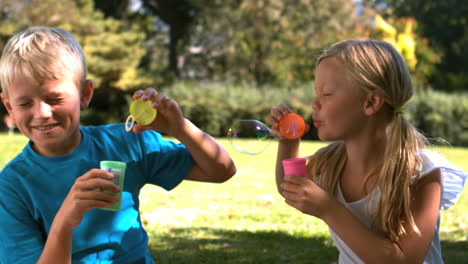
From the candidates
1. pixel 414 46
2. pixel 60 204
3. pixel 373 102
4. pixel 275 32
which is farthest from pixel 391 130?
pixel 275 32

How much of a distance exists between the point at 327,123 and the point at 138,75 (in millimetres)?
23706

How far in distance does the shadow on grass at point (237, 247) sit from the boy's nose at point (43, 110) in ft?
7.63

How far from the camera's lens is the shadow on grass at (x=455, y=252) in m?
3.97

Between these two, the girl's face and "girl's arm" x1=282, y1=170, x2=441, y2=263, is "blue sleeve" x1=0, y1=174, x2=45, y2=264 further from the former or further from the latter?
the girl's face

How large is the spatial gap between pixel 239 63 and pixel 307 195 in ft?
85.2

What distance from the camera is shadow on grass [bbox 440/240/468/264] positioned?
13.0 feet

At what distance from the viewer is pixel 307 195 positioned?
1976 mm

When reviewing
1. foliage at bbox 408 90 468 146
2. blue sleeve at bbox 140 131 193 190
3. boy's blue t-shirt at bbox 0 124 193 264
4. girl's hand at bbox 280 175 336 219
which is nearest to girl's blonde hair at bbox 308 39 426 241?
girl's hand at bbox 280 175 336 219

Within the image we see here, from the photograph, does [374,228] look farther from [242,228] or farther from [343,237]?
[242,228]

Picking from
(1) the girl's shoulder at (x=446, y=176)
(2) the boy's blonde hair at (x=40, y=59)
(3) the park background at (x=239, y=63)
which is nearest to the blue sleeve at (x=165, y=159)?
(2) the boy's blonde hair at (x=40, y=59)

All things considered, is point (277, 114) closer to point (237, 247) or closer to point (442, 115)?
point (237, 247)

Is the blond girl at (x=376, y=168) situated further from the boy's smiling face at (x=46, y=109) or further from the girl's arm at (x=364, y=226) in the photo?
the boy's smiling face at (x=46, y=109)

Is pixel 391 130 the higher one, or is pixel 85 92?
pixel 85 92

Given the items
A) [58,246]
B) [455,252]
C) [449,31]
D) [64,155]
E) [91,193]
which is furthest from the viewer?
[449,31]
